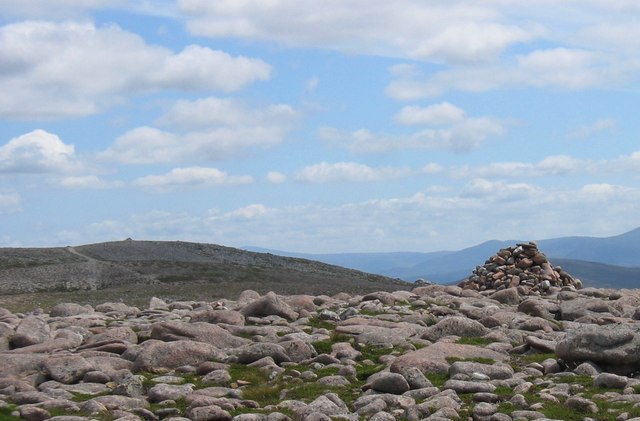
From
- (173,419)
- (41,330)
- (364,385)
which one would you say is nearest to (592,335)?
(364,385)

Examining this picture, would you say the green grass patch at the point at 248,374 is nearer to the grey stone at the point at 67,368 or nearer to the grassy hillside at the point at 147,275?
the grey stone at the point at 67,368

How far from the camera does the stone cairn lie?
138 feet

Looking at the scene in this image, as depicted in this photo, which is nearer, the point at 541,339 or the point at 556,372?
the point at 556,372

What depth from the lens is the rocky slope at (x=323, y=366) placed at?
18422mm

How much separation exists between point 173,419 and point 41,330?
1061 centimetres

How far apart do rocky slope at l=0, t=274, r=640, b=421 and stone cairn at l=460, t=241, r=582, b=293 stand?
35.3 feet

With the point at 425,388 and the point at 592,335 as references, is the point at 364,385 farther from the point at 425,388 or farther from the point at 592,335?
the point at 592,335

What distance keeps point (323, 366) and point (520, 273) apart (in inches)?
890

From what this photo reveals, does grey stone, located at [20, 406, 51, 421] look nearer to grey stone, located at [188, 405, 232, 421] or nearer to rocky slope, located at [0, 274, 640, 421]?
rocky slope, located at [0, 274, 640, 421]

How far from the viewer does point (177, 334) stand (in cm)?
2547

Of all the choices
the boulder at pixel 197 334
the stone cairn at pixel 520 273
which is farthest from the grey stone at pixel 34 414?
the stone cairn at pixel 520 273

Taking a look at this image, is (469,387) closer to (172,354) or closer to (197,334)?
(172,354)

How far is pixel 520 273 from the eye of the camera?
43156 millimetres

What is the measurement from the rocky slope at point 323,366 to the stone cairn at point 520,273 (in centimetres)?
1076
